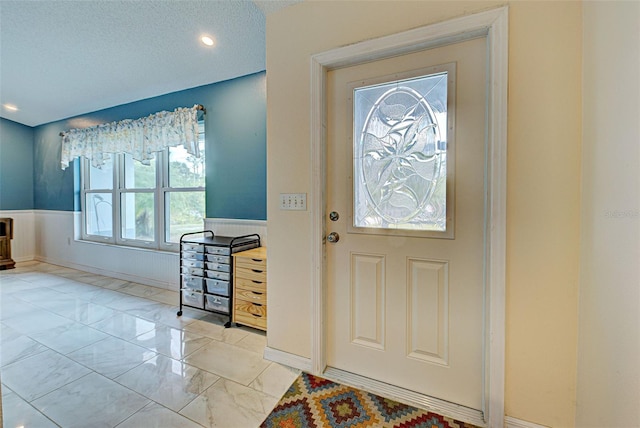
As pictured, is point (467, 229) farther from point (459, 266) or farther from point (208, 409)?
point (208, 409)

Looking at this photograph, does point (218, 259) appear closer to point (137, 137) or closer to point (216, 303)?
point (216, 303)

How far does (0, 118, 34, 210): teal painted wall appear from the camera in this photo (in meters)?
4.49

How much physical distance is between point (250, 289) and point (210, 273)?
0.46 metres

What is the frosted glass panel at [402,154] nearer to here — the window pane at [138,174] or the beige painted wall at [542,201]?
the beige painted wall at [542,201]

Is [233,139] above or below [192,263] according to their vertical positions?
above

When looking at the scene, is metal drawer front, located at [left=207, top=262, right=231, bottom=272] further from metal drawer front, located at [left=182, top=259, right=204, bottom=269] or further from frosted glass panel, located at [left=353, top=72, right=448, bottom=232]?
frosted glass panel, located at [left=353, top=72, right=448, bottom=232]

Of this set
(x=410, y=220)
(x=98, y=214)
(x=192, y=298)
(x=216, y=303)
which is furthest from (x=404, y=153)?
(x=98, y=214)

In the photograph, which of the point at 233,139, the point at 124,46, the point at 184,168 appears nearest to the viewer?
the point at 124,46

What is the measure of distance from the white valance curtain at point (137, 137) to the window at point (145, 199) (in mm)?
130

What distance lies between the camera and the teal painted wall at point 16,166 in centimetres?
449

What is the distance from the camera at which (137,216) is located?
3.79 m

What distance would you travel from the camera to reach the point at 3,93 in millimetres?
3633

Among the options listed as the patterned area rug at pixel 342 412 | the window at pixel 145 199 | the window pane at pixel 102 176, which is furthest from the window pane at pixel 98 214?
the patterned area rug at pixel 342 412

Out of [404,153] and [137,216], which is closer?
[404,153]
